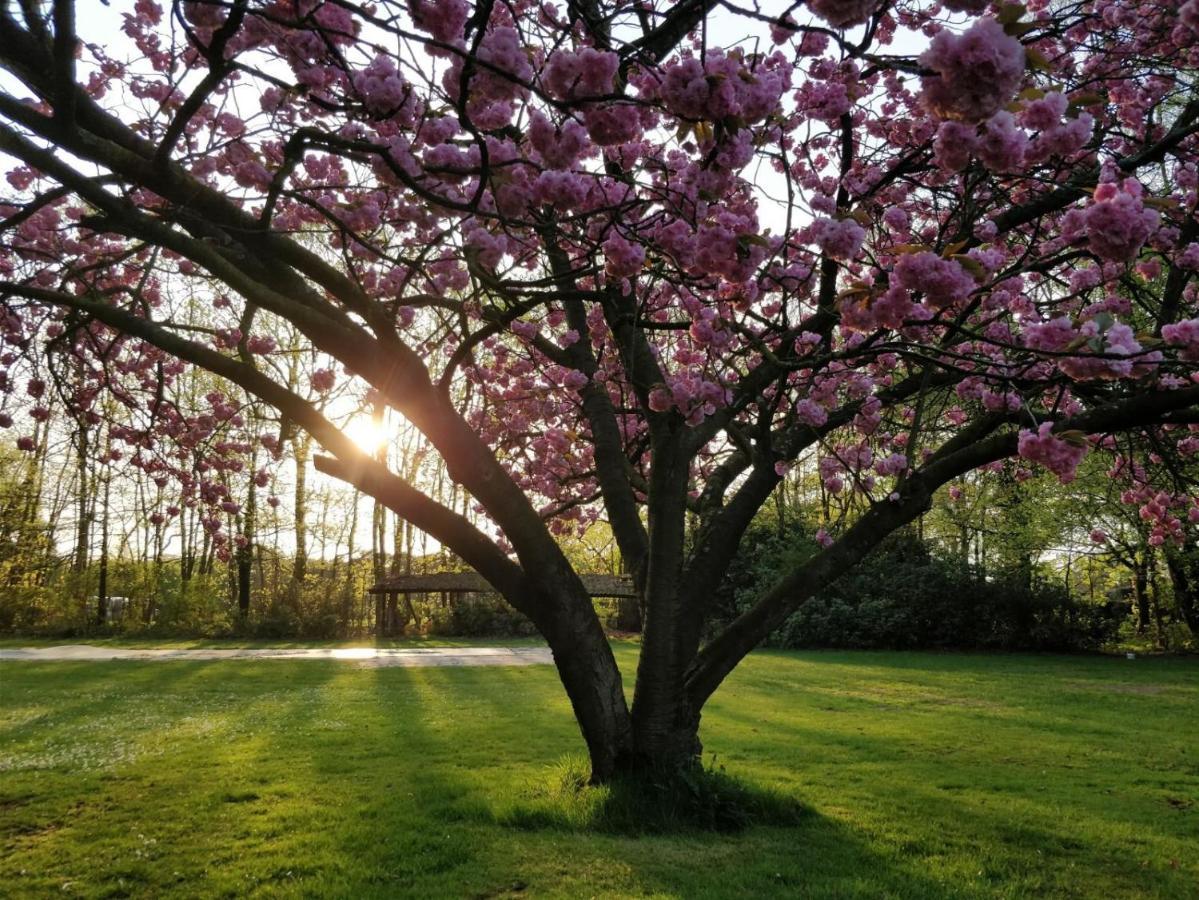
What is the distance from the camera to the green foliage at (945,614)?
57.2ft

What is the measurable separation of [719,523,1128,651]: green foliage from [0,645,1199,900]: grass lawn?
6394 millimetres

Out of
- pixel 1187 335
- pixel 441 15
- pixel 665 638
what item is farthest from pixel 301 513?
pixel 1187 335

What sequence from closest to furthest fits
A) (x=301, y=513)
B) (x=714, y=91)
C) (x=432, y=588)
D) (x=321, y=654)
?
(x=714, y=91), (x=321, y=654), (x=432, y=588), (x=301, y=513)

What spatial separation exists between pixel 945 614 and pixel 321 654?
1345 centimetres

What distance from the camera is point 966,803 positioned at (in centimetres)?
587

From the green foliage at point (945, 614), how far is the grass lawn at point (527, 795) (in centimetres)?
639

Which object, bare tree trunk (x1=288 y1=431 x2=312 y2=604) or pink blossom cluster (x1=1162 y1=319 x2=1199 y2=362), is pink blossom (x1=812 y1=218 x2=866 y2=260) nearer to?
pink blossom cluster (x1=1162 y1=319 x2=1199 y2=362)

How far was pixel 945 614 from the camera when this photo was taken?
1791 centimetres

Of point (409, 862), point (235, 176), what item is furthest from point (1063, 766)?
point (235, 176)

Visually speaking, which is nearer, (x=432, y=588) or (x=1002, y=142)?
(x=1002, y=142)

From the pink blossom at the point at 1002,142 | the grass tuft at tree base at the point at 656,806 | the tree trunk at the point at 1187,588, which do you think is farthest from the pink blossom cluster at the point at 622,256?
the tree trunk at the point at 1187,588

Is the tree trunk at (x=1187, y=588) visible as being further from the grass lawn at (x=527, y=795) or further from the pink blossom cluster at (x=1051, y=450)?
the pink blossom cluster at (x=1051, y=450)

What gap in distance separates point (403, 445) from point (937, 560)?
48.3 feet

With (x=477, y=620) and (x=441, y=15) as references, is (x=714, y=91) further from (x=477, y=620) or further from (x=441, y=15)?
(x=477, y=620)
